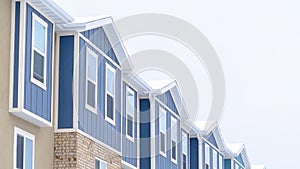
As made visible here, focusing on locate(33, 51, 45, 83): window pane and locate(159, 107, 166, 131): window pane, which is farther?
locate(159, 107, 166, 131): window pane

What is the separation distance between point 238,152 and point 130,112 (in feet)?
61.6

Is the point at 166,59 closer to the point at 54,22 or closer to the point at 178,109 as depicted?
the point at 178,109

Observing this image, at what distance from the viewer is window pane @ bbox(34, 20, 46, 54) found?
22966 millimetres

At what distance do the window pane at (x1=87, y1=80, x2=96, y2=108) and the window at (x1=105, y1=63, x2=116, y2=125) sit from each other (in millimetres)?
1087

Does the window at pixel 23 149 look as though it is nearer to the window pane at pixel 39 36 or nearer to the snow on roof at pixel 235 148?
the window pane at pixel 39 36

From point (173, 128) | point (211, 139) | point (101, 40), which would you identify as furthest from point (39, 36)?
point (211, 139)

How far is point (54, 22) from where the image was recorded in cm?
2430

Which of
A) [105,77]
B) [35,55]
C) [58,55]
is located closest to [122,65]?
[105,77]

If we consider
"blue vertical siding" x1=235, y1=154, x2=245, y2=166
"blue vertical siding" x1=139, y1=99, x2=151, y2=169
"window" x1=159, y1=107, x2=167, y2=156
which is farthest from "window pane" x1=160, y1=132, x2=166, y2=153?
"blue vertical siding" x1=235, y1=154, x2=245, y2=166

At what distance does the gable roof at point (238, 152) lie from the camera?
1873 inches

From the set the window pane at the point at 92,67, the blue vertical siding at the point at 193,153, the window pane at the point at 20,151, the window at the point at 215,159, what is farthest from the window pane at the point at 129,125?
the window at the point at 215,159

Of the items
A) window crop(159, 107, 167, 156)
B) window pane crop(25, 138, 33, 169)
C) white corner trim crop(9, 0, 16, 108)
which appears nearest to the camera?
white corner trim crop(9, 0, 16, 108)

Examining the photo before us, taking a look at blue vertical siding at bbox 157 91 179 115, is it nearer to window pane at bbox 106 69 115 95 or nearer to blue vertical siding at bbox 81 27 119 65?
window pane at bbox 106 69 115 95

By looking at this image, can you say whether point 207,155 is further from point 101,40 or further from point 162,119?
point 101,40
